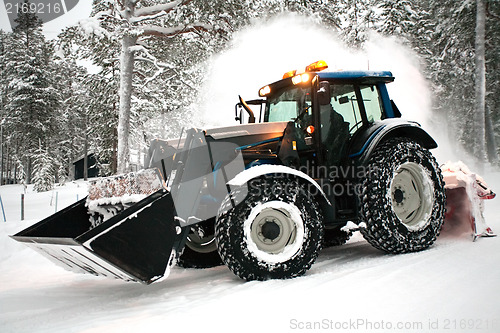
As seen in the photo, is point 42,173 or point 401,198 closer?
point 401,198

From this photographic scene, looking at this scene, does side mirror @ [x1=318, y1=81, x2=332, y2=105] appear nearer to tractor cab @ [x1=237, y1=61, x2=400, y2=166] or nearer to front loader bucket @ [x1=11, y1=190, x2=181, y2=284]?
tractor cab @ [x1=237, y1=61, x2=400, y2=166]

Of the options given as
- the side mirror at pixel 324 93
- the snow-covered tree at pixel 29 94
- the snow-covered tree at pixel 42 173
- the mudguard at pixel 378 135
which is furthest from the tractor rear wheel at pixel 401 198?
the snow-covered tree at pixel 29 94

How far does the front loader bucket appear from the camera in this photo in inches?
115

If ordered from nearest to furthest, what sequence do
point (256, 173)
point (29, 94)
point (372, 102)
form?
point (256, 173)
point (372, 102)
point (29, 94)

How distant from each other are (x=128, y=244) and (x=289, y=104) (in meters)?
2.84

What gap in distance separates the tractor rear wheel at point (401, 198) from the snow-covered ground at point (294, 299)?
0.79 ft

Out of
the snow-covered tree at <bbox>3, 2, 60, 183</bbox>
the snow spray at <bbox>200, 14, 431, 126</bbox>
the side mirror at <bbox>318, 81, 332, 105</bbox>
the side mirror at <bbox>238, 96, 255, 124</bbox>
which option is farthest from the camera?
the snow-covered tree at <bbox>3, 2, 60, 183</bbox>

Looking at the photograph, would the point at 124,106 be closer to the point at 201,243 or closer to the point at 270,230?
the point at 201,243

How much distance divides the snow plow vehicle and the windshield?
2cm

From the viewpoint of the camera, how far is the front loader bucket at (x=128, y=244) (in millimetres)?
2925

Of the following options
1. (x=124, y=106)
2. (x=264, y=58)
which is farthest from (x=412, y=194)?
(x=124, y=106)

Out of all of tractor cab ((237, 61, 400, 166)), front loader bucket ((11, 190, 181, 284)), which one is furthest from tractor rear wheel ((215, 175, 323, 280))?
tractor cab ((237, 61, 400, 166))

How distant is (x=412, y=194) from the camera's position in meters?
5.01

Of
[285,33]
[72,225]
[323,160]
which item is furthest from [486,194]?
[285,33]
